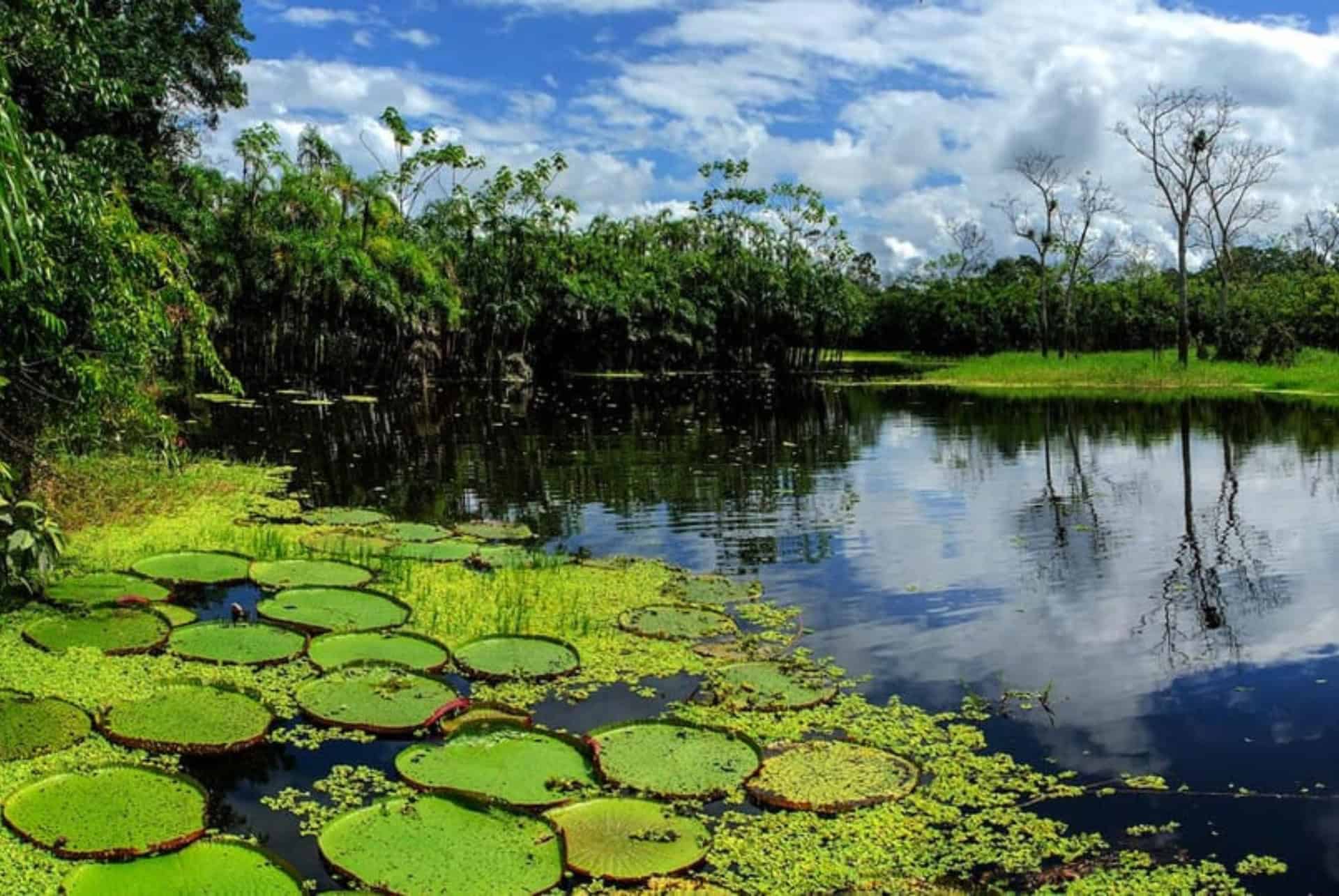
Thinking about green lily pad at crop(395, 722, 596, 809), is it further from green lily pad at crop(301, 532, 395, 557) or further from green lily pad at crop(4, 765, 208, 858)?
green lily pad at crop(301, 532, 395, 557)

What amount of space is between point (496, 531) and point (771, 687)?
233 inches

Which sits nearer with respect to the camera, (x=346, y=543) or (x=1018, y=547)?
(x=346, y=543)

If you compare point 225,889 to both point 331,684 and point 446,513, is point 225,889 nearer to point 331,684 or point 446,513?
point 331,684

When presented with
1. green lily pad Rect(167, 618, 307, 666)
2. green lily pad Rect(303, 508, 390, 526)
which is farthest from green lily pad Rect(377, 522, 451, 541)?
green lily pad Rect(167, 618, 307, 666)

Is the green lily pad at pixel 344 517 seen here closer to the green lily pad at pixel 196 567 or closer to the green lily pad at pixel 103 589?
the green lily pad at pixel 196 567

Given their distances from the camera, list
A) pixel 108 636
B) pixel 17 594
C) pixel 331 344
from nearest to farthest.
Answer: pixel 108 636
pixel 17 594
pixel 331 344

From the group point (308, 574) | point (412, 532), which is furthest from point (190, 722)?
point (412, 532)

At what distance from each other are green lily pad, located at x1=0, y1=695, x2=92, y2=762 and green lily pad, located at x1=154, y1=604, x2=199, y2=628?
5.47 ft

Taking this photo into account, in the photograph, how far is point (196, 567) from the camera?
29.7 feet

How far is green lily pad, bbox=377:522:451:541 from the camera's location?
11281mm

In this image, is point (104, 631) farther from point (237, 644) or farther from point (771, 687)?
point (771, 687)

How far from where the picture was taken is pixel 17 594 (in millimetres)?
7914

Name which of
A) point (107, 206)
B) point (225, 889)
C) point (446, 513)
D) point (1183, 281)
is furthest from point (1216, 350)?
point (225, 889)

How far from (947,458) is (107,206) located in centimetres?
1445
